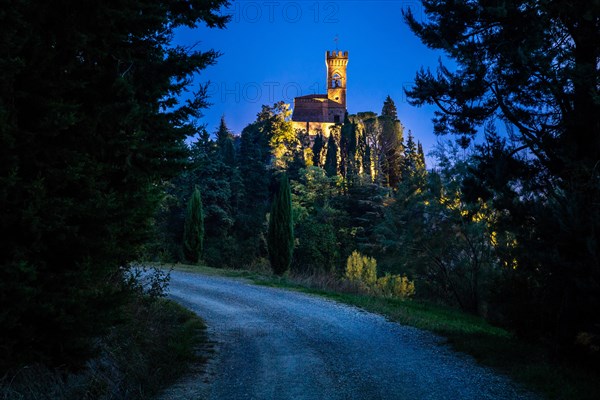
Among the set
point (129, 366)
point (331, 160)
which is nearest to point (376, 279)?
point (129, 366)

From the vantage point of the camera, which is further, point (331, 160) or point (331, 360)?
point (331, 160)

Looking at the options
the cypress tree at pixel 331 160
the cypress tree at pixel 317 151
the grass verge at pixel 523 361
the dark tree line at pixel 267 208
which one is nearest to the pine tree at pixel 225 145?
the dark tree line at pixel 267 208

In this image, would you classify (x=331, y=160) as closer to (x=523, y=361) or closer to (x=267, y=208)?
(x=267, y=208)

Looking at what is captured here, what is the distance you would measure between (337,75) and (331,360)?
9781 centimetres

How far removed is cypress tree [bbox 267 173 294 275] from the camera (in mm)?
23875

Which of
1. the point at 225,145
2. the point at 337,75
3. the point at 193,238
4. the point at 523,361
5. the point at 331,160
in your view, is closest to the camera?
the point at 523,361

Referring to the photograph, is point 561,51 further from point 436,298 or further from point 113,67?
point 436,298

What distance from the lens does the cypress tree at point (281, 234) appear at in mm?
23875

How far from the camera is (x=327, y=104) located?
8794cm

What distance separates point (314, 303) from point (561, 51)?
8.32m

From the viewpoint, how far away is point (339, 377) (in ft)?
19.0

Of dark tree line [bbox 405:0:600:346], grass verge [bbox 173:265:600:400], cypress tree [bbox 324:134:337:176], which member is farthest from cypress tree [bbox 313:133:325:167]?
dark tree line [bbox 405:0:600:346]

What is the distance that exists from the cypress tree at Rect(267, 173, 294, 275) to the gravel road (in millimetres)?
12299

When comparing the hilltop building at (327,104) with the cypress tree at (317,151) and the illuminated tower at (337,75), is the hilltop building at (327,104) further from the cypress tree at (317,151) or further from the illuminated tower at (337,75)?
the cypress tree at (317,151)
